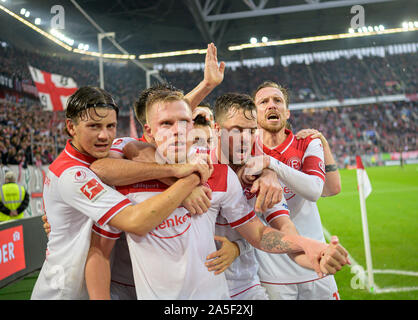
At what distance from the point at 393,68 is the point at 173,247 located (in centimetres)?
3056

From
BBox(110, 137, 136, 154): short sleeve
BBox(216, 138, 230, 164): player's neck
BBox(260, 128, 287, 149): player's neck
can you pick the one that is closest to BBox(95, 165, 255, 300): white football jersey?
BBox(110, 137, 136, 154): short sleeve

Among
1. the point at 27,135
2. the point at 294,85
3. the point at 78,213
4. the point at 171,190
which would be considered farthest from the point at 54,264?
the point at 294,85

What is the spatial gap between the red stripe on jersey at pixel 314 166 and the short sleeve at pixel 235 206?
0.58 meters

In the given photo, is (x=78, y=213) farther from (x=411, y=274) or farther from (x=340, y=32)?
(x=340, y=32)

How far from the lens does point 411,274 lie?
5008mm

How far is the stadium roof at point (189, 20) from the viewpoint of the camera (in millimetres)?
12805

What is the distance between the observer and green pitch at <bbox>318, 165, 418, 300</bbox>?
4719mm

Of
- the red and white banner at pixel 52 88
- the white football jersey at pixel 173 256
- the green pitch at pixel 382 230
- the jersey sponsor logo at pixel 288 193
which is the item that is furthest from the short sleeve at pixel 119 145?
the red and white banner at pixel 52 88

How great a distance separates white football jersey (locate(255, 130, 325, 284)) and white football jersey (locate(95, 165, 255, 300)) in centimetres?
69

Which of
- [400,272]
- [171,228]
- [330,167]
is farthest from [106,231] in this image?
[400,272]

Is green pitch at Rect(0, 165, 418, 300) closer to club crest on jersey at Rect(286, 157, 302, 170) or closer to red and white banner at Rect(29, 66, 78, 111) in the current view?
club crest on jersey at Rect(286, 157, 302, 170)

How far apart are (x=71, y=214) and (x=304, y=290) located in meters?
1.54

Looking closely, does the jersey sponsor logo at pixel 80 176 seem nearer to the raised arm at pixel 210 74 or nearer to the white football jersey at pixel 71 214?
the white football jersey at pixel 71 214

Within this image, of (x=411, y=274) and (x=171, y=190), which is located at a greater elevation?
(x=171, y=190)
